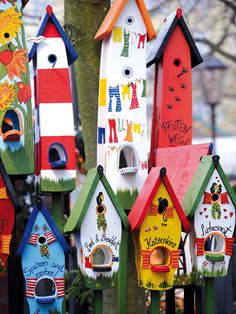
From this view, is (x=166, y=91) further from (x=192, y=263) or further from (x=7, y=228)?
(x=7, y=228)

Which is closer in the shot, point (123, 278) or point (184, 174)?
point (123, 278)

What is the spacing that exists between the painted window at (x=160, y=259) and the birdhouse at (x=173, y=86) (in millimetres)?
738

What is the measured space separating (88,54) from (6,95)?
0.99 meters

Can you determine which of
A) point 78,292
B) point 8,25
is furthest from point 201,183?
point 78,292

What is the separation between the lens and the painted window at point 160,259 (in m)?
4.04

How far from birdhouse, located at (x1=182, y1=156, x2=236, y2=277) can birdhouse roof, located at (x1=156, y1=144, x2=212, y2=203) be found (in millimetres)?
136

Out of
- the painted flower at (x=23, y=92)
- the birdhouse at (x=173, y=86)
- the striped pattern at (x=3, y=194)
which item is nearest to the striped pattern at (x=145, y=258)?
the striped pattern at (x=3, y=194)

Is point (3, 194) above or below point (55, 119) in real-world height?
below

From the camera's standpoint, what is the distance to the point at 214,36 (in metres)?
17.7

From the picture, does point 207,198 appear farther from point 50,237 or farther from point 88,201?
point 50,237

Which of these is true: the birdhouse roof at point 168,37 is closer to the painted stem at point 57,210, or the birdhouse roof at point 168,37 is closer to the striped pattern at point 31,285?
the painted stem at point 57,210

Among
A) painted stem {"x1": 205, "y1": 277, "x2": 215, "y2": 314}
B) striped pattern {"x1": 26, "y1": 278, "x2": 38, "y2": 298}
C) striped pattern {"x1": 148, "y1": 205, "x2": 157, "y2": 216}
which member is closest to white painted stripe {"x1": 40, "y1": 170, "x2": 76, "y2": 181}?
striped pattern {"x1": 148, "y1": 205, "x2": 157, "y2": 216}

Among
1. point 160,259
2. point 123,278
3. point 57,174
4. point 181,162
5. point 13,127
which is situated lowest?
point 123,278

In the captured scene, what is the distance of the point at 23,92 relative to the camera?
4.28 metres
